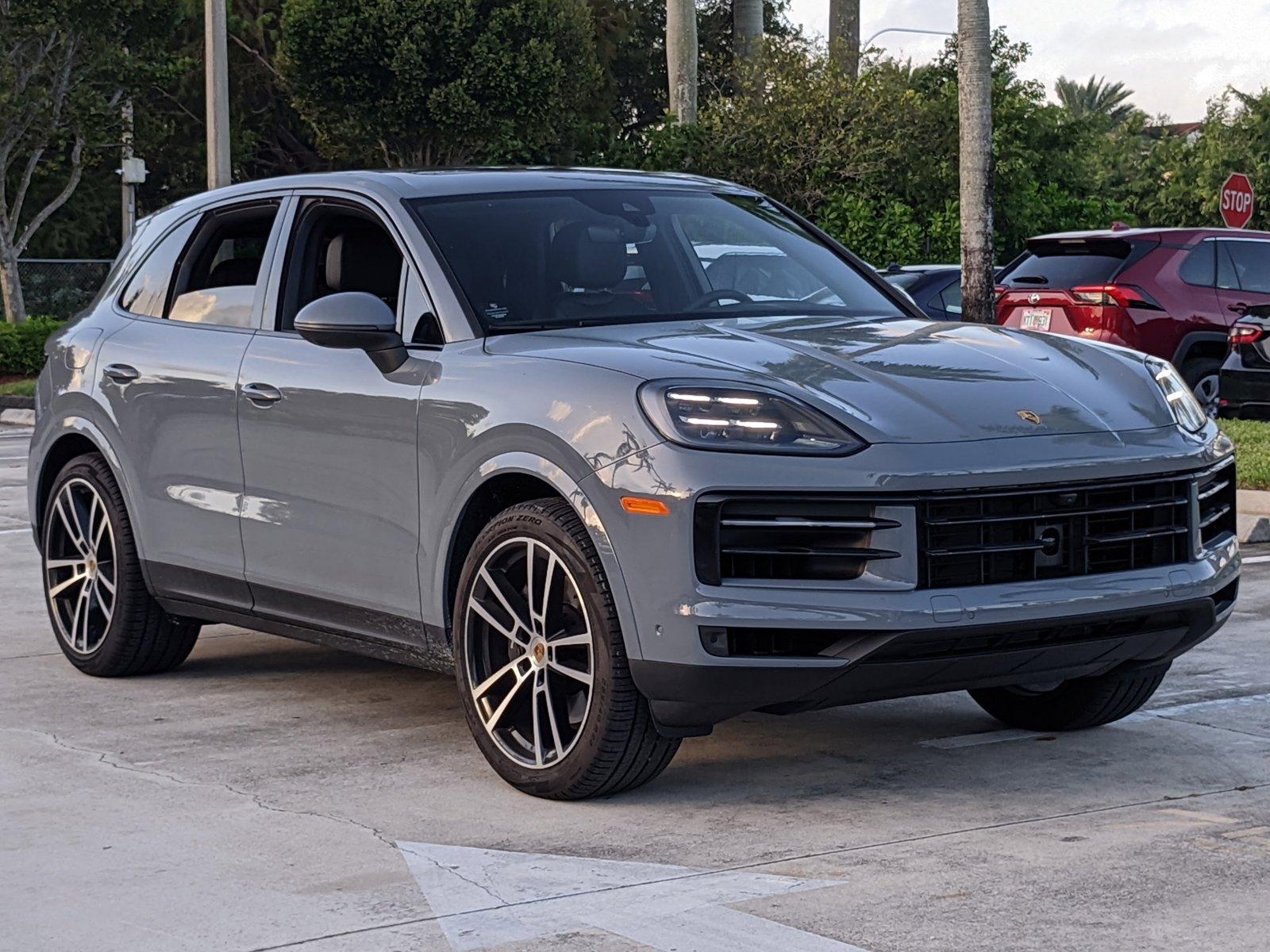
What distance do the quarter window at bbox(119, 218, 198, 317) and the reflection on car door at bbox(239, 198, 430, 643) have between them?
0.81 metres

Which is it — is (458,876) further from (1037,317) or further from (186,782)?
(1037,317)

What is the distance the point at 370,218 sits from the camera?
6297mm

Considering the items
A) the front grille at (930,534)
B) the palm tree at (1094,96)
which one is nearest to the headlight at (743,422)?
the front grille at (930,534)

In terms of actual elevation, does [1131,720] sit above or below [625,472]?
below

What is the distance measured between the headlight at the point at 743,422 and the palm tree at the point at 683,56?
3125 cm

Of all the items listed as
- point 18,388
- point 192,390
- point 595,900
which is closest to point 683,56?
point 18,388

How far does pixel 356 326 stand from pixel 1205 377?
40.2 feet

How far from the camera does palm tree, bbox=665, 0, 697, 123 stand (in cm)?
3547

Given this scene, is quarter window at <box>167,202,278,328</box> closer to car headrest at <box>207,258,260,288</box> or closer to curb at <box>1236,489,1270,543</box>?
car headrest at <box>207,258,260,288</box>

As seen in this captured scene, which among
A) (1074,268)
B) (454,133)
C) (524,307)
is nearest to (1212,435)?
(524,307)

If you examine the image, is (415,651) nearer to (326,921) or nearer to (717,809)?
(717,809)

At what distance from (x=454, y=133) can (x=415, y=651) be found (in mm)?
33894

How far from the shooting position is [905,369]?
17.3 ft

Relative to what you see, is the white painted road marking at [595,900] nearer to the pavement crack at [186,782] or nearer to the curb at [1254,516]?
the pavement crack at [186,782]
